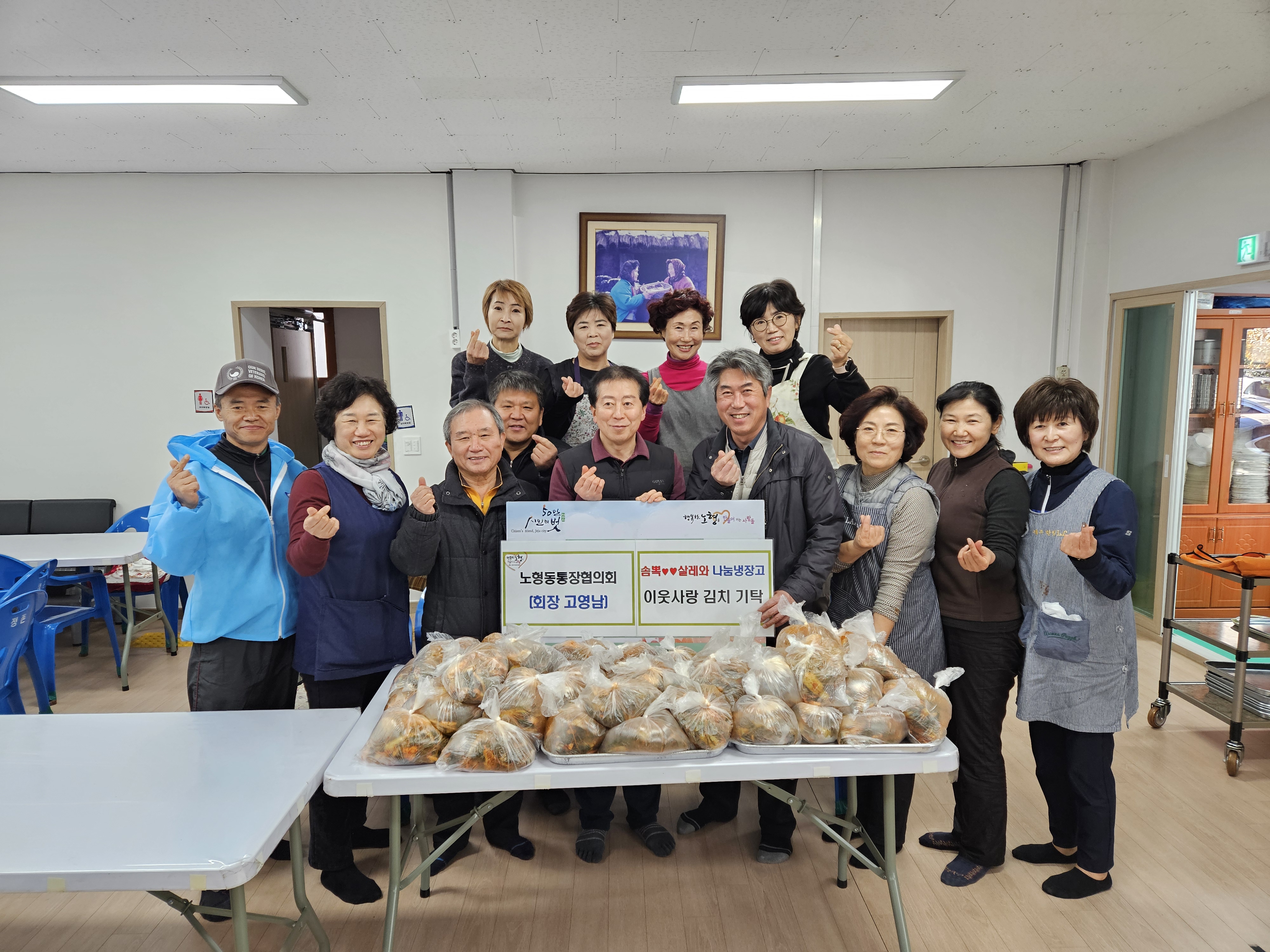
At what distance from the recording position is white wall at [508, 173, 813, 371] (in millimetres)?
5371

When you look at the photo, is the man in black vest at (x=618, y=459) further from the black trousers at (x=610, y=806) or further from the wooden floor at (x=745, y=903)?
the wooden floor at (x=745, y=903)

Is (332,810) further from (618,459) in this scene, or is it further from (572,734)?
(618,459)

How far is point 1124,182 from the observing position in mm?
5105

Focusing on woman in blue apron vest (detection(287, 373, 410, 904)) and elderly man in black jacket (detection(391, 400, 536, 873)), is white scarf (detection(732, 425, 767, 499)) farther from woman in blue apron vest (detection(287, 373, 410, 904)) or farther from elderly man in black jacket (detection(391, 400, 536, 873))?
woman in blue apron vest (detection(287, 373, 410, 904))

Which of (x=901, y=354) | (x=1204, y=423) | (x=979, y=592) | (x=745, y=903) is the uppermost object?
(x=901, y=354)

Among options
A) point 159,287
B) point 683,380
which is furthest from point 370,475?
point 159,287

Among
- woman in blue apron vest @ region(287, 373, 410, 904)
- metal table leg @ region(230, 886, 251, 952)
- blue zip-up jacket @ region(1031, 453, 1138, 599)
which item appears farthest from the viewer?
woman in blue apron vest @ region(287, 373, 410, 904)

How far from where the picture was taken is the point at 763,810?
8.16ft

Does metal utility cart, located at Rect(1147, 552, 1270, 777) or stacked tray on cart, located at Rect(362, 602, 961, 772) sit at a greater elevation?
stacked tray on cart, located at Rect(362, 602, 961, 772)

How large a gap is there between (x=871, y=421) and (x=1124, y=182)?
454cm

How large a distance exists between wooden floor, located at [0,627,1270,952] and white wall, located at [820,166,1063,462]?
3.63m

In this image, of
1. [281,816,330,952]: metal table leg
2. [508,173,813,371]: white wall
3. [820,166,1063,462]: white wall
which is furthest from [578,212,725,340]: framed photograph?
[281,816,330,952]: metal table leg

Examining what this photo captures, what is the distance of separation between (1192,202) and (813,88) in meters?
2.77

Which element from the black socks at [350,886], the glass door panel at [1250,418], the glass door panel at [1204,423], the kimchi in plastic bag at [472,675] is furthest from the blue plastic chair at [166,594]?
the glass door panel at [1250,418]
